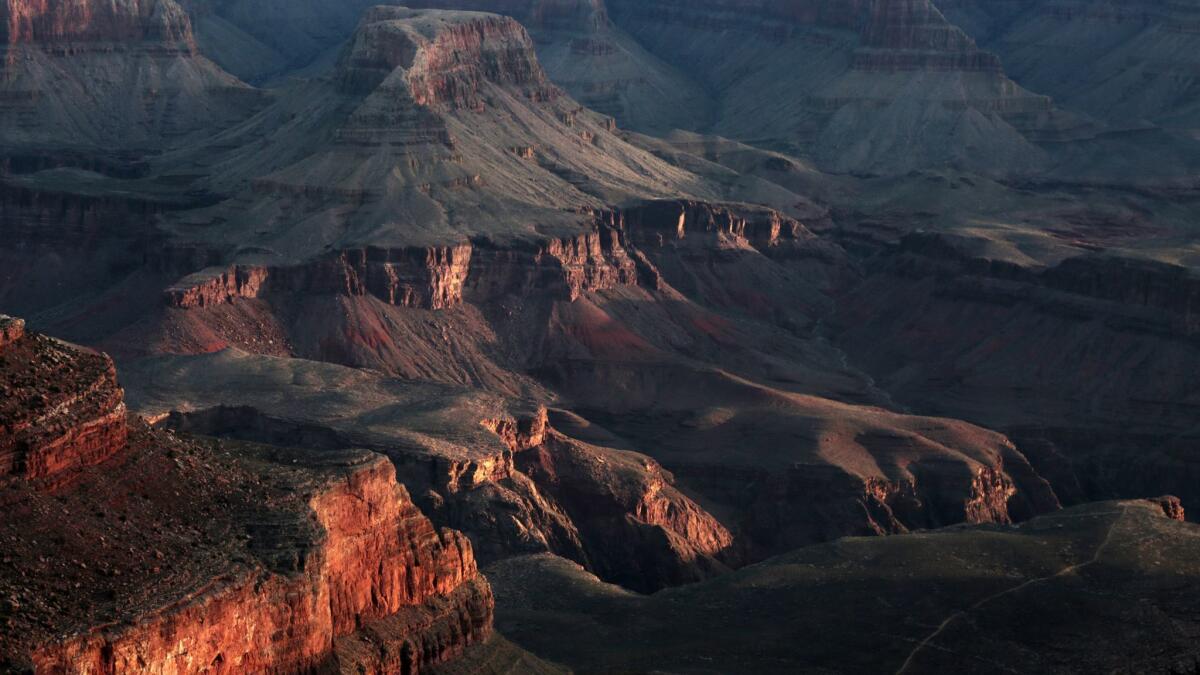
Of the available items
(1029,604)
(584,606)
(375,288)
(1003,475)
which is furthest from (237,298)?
(1029,604)

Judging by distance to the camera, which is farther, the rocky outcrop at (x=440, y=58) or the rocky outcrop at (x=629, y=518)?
the rocky outcrop at (x=440, y=58)

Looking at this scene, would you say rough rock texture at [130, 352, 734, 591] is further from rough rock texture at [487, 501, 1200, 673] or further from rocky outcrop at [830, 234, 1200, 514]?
rocky outcrop at [830, 234, 1200, 514]

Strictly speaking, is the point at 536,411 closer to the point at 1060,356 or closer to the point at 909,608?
the point at 909,608

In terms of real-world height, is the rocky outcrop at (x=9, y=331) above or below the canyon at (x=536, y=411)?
above

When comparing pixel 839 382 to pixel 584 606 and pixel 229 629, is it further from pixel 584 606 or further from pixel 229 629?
pixel 229 629

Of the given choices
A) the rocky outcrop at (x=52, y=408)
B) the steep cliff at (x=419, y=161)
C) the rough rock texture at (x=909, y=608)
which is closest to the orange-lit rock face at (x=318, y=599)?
the rocky outcrop at (x=52, y=408)

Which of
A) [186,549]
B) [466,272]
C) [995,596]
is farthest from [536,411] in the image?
[186,549]

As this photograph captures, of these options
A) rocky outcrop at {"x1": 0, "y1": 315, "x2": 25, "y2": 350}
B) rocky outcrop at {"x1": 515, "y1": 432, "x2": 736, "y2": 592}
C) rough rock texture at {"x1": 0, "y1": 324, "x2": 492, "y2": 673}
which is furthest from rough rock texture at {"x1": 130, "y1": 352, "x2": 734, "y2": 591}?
rocky outcrop at {"x1": 0, "y1": 315, "x2": 25, "y2": 350}

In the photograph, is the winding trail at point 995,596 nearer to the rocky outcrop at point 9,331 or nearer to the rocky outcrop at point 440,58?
the rocky outcrop at point 9,331
